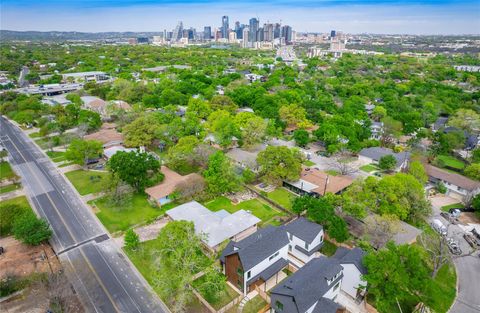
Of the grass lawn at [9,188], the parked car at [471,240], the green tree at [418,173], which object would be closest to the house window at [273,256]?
the parked car at [471,240]

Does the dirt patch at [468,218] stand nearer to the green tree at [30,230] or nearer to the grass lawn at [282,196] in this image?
the grass lawn at [282,196]

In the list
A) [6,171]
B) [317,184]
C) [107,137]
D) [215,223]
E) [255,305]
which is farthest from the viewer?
[107,137]

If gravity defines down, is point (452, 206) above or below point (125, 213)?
below

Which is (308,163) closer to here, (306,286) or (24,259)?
(306,286)

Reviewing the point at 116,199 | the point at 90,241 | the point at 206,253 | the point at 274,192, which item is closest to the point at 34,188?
the point at 116,199

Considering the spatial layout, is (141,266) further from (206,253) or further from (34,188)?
(34,188)

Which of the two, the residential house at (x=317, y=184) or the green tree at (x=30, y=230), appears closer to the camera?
the green tree at (x=30, y=230)

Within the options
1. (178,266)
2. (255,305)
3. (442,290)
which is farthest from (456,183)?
(178,266)
